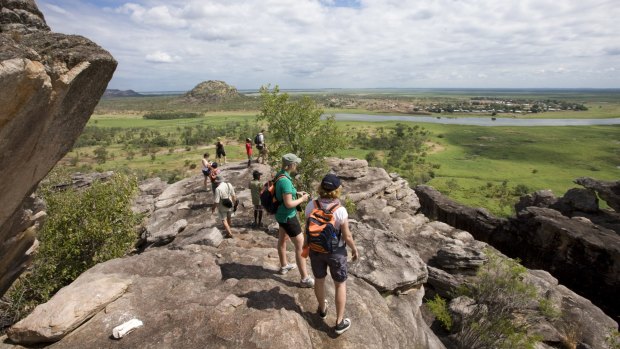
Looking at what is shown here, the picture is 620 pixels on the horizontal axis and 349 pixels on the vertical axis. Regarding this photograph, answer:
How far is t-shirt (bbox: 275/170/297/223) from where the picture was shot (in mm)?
8605

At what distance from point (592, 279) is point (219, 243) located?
30746mm

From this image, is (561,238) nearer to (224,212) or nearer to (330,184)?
(224,212)

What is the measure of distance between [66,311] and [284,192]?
5740 millimetres

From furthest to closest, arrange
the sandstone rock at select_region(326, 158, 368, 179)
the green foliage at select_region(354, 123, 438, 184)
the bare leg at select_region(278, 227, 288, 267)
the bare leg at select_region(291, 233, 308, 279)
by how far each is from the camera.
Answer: the green foliage at select_region(354, 123, 438, 184)
the sandstone rock at select_region(326, 158, 368, 179)
the bare leg at select_region(278, 227, 288, 267)
the bare leg at select_region(291, 233, 308, 279)

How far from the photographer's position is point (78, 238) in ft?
46.4

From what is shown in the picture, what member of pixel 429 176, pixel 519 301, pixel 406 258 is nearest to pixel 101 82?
pixel 406 258

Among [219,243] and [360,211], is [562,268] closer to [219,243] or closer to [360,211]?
[360,211]

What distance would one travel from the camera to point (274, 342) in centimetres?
730

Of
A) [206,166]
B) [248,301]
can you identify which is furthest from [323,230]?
[206,166]

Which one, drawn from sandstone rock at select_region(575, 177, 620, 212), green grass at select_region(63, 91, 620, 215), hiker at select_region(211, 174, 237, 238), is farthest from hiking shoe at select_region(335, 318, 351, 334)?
green grass at select_region(63, 91, 620, 215)

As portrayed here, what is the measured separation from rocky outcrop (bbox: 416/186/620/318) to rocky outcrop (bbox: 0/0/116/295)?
34856mm

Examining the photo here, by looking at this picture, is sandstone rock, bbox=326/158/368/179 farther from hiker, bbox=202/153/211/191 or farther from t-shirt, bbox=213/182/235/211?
t-shirt, bbox=213/182/235/211

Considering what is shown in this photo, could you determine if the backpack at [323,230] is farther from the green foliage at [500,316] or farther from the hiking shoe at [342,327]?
the green foliage at [500,316]

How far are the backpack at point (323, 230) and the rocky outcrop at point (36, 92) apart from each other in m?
6.37
